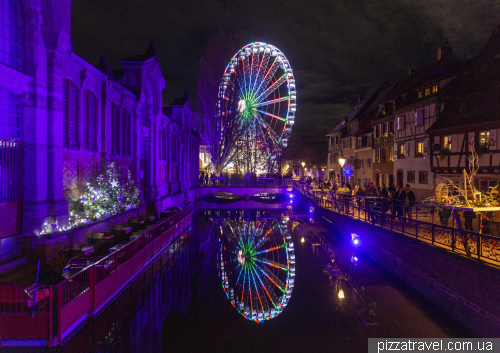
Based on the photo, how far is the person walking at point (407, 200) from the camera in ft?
43.4

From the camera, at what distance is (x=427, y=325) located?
917 centimetres

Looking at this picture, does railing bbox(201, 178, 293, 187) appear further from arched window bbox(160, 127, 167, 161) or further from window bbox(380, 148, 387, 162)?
arched window bbox(160, 127, 167, 161)

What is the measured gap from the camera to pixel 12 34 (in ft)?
33.6

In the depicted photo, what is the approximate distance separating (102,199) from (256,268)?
691cm

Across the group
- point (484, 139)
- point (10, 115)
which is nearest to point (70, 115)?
point (10, 115)

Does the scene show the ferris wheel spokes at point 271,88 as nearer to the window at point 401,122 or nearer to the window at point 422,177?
the window at point 401,122

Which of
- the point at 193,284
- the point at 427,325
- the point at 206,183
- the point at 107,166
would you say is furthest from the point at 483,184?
the point at 206,183

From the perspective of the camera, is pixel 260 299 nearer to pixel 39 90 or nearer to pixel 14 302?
pixel 14 302

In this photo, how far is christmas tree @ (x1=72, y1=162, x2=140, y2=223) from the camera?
13281 millimetres

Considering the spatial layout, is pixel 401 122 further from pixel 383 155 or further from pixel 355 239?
pixel 355 239

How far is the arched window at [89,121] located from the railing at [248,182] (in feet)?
91.6

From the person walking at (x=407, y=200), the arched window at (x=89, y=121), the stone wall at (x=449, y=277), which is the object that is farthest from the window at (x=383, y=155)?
the arched window at (x=89, y=121)

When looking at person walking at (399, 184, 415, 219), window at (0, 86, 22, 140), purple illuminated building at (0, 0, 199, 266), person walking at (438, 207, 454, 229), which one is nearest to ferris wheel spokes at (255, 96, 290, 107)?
purple illuminated building at (0, 0, 199, 266)

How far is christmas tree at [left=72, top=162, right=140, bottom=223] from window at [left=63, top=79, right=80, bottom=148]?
5.88ft
